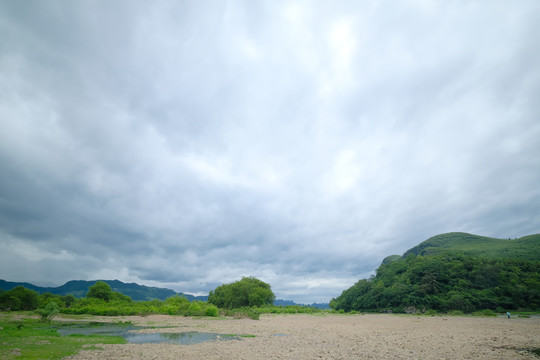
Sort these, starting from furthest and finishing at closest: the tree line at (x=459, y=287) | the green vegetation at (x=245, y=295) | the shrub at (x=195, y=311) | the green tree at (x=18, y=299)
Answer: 1. the green vegetation at (x=245, y=295)
2. the tree line at (x=459, y=287)
3. the green tree at (x=18, y=299)
4. the shrub at (x=195, y=311)

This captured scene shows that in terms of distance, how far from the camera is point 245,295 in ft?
345

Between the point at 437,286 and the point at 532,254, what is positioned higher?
the point at 532,254

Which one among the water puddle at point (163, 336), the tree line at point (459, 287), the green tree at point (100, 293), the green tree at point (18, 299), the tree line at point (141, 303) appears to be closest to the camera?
the water puddle at point (163, 336)

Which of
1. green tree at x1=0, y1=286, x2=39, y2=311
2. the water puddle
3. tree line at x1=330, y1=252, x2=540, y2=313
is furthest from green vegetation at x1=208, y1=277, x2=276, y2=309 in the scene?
the water puddle

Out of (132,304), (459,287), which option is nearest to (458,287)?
(459,287)

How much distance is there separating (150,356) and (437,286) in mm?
108902

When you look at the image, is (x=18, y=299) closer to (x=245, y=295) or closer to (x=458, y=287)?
(x=245, y=295)

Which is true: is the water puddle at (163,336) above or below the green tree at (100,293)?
below

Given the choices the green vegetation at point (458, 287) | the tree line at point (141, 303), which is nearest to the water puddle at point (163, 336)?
the tree line at point (141, 303)

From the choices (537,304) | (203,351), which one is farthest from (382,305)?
(203,351)

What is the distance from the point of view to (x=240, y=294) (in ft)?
349

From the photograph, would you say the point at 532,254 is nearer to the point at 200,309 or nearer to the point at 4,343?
the point at 200,309

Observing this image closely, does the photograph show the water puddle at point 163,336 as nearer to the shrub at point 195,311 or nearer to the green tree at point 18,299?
the shrub at point 195,311

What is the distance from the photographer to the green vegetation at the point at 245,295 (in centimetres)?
10387
